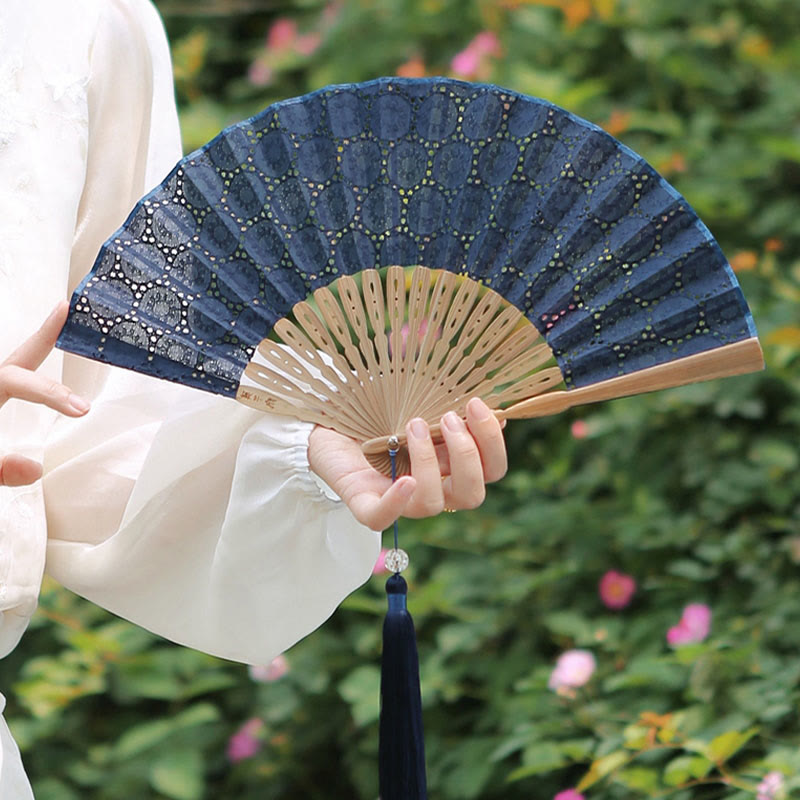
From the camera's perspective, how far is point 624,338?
954mm

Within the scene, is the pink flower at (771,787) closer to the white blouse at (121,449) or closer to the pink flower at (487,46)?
the white blouse at (121,449)

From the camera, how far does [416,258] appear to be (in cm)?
99

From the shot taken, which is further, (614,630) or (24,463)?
(614,630)

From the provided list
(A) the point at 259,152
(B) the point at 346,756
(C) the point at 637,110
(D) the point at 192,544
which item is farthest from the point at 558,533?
(A) the point at 259,152

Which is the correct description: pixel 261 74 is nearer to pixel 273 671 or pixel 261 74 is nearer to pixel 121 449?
pixel 273 671

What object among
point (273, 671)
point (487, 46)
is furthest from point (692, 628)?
point (487, 46)

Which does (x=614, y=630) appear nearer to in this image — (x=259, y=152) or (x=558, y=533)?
(x=558, y=533)

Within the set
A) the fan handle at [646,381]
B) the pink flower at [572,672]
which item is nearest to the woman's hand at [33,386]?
the fan handle at [646,381]

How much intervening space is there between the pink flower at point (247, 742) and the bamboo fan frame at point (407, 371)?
1.25 m

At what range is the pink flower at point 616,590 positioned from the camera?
6.27 feet

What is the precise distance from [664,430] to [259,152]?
49.2 inches

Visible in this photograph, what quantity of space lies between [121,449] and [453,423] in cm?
35

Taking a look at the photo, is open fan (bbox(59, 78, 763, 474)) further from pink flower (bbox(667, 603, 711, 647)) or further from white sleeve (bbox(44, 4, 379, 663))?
Answer: pink flower (bbox(667, 603, 711, 647))

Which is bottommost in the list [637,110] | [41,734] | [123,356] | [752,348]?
[41,734]
